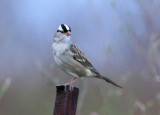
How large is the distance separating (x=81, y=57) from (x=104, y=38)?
70 centimetres

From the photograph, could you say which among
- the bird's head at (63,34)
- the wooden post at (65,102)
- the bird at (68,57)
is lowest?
the wooden post at (65,102)

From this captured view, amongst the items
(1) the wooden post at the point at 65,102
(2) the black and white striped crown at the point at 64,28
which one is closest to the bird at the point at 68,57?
(2) the black and white striped crown at the point at 64,28

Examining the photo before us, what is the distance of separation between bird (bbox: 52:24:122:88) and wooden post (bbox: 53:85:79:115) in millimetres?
1227

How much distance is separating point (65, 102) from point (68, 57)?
1453mm

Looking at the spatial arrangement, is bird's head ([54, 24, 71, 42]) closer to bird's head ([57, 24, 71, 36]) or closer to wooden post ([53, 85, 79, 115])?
bird's head ([57, 24, 71, 36])

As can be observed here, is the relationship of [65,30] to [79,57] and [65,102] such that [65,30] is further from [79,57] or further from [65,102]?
[65,102]

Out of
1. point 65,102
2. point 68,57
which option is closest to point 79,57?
point 68,57

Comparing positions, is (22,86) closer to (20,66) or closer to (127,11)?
(20,66)

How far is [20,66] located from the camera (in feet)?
27.9

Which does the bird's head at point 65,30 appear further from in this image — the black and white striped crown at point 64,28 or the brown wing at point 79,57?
the brown wing at point 79,57

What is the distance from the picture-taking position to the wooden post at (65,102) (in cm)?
364

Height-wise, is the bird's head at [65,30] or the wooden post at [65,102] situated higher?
the bird's head at [65,30]

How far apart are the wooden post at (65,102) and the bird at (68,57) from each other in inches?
48.3

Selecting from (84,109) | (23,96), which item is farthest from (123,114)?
(23,96)
